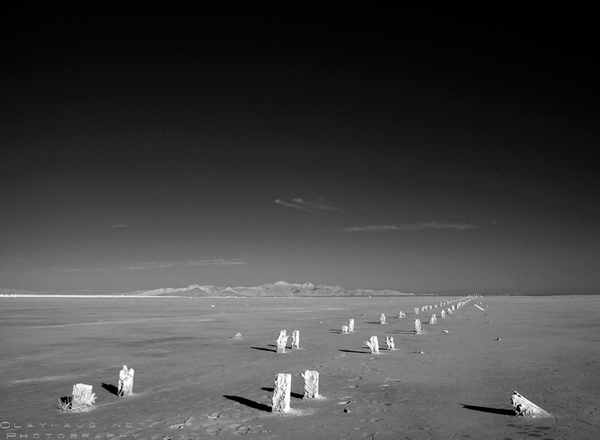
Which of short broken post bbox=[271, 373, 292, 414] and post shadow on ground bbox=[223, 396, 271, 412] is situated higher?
short broken post bbox=[271, 373, 292, 414]

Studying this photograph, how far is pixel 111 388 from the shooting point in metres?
12.6

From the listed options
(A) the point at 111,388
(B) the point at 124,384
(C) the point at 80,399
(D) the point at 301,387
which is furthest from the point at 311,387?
(A) the point at 111,388

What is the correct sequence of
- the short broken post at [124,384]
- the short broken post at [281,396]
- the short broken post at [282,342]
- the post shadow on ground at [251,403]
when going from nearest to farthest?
1. the short broken post at [281,396]
2. the post shadow on ground at [251,403]
3. the short broken post at [124,384]
4. the short broken post at [282,342]

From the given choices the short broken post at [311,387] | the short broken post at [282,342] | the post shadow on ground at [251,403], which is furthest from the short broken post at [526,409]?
the short broken post at [282,342]

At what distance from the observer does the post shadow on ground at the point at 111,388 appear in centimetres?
1206

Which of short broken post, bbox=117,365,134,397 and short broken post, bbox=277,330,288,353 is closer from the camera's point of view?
short broken post, bbox=117,365,134,397

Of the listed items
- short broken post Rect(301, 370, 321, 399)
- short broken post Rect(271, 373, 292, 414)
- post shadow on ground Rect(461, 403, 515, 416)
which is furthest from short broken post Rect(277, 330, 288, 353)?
post shadow on ground Rect(461, 403, 515, 416)

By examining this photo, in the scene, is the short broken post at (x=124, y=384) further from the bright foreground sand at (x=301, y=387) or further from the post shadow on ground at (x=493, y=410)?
the post shadow on ground at (x=493, y=410)

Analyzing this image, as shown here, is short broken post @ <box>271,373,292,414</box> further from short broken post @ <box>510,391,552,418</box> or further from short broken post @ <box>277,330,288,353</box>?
short broken post @ <box>277,330,288,353</box>

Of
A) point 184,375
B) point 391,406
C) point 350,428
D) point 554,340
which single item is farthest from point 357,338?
point 350,428

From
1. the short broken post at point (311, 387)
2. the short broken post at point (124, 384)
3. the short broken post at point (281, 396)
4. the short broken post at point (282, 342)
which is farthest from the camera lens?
the short broken post at point (282, 342)

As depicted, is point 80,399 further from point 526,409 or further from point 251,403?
point 526,409

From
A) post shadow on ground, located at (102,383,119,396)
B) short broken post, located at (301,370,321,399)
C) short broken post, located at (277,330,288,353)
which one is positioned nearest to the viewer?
short broken post, located at (301,370,321,399)

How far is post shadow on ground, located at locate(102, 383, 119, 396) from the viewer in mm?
12059
